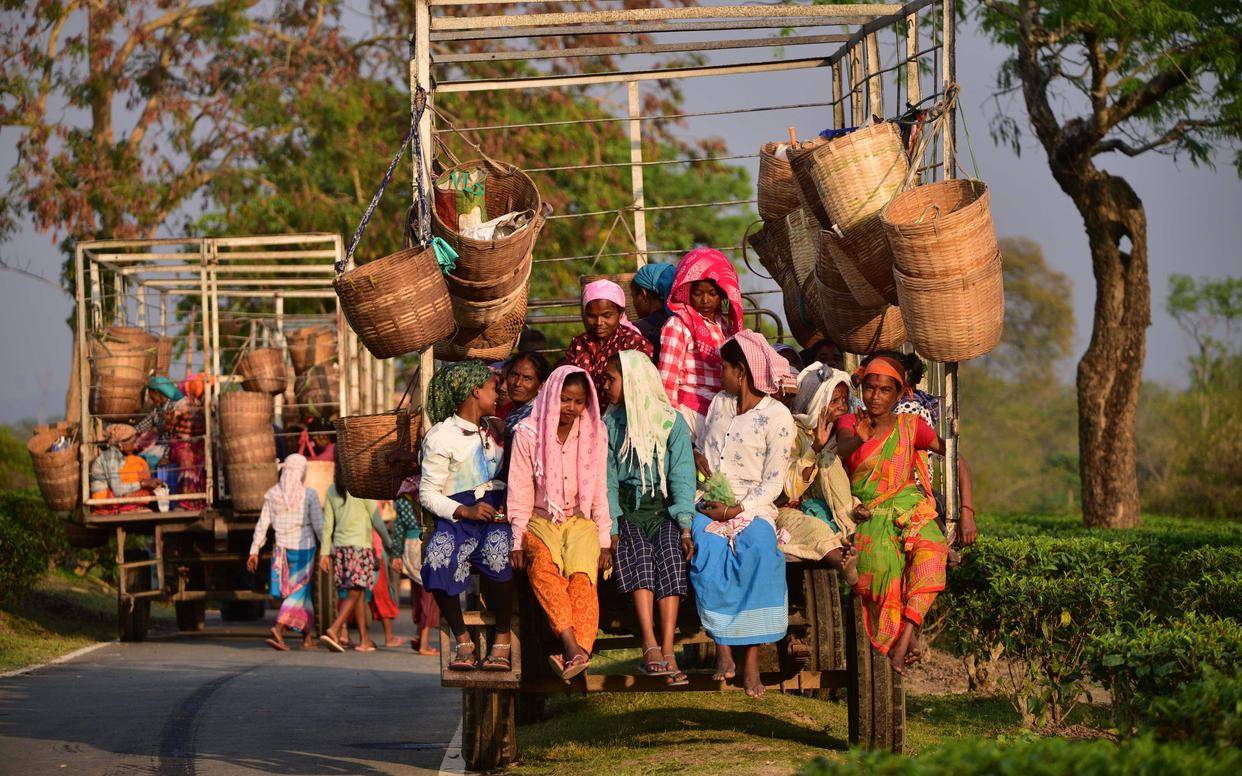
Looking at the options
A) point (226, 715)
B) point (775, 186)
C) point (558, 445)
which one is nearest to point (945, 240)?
point (558, 445)

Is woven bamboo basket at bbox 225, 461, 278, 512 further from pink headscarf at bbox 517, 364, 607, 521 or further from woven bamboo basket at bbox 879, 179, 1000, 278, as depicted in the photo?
woven bamboo basket at bbox 879, 179, 1000, 278

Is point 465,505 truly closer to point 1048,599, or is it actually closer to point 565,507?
point 565,507

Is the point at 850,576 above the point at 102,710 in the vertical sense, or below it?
above

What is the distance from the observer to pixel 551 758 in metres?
8.51

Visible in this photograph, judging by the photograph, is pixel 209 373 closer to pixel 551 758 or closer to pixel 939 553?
pixel 551 758

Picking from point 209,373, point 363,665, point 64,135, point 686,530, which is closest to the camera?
point 686,530

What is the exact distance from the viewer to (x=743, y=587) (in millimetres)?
7293

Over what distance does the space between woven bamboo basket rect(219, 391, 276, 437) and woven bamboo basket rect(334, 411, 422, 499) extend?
7.72m

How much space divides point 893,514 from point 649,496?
1167 millimetres

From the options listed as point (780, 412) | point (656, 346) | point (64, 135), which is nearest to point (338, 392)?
point (64, 135)

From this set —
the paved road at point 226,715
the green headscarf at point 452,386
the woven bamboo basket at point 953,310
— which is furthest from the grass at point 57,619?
the woven bamboo basket at point 953,310

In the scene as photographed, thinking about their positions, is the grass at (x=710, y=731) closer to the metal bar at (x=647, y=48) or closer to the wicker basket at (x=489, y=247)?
the wicker basket at (x=489, y=247)

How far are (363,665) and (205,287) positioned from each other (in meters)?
4.93

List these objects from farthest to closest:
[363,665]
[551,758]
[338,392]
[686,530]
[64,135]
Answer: [64,135]
[338,392]
[363,665]
[551,758]
[686,530]
